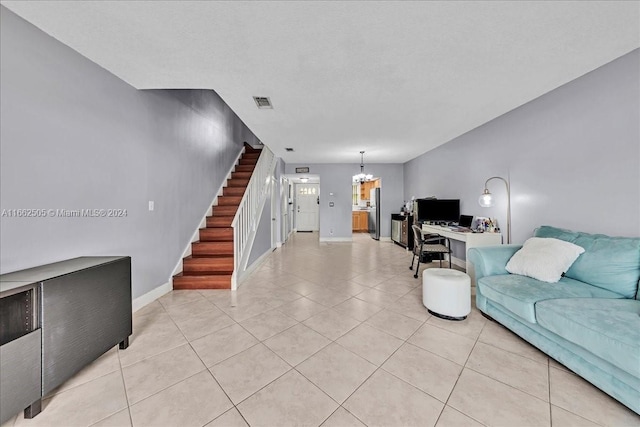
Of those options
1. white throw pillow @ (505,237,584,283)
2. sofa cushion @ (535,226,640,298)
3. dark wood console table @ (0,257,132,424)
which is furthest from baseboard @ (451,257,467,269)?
dark wood console table @ (0,257,132,424)

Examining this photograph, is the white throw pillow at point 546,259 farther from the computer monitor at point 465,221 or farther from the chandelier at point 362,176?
the chandelier at point 362,176

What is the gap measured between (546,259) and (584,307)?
651mm

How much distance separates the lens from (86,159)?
2.07 m

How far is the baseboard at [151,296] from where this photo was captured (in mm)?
2570

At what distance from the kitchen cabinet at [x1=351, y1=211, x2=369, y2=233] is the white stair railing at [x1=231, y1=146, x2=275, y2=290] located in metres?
5.36

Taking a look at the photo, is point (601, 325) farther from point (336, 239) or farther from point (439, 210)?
point (336, 239)

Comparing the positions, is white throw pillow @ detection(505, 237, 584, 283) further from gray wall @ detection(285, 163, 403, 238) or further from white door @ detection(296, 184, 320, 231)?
white door @ detection(296, 184, 320, 231)

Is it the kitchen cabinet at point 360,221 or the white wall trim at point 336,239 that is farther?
the kitchen cabinet at point 360,221

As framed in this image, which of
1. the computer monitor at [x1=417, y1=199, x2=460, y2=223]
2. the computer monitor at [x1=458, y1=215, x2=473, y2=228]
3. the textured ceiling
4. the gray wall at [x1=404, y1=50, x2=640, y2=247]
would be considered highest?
the textured ceiling

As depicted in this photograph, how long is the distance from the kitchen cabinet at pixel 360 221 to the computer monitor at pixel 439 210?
4.65 m

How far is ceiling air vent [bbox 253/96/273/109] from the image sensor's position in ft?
9.39

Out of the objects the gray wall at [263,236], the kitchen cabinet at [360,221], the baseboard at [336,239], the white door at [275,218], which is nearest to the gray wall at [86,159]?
the gray wall at [263,236]

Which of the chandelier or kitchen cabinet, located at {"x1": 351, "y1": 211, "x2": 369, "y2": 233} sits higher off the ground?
the chandelier

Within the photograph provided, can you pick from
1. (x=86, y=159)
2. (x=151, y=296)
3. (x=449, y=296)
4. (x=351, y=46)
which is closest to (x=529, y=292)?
(x=449, y=296)
